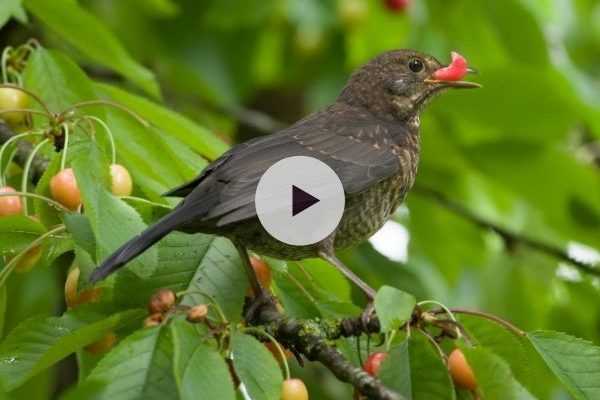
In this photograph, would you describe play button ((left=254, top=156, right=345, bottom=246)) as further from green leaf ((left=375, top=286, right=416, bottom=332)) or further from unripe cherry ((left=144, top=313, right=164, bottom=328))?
green leaf ((left=375, top=286, right=416, bottom=332))

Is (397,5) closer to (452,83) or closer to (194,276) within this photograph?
(452,83)

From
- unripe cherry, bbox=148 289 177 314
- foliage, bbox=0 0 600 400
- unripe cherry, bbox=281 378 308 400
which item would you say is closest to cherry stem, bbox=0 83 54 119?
foliage, bbox=0 0 600 400

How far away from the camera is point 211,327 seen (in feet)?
10.2

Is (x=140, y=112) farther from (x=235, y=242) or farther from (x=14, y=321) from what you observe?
(x=14, y=321)

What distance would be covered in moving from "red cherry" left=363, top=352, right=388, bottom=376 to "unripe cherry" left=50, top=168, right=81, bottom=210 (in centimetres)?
103

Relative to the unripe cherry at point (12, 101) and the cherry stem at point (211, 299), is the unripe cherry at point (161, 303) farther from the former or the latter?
the unripe cherry at point (12, 101)

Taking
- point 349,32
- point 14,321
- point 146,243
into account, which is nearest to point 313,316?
point 146,243

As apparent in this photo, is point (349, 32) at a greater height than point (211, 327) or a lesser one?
greater

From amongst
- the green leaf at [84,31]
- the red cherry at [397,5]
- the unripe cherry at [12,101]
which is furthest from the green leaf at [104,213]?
the red cherry at [397,5]

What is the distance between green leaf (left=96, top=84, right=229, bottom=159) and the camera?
14.9 ft

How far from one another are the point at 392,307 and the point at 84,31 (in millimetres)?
2161

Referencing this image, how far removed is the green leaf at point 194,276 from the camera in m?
3.40

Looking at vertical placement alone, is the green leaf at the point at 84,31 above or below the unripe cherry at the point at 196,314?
above

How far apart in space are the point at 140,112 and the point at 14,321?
173 centimetres
